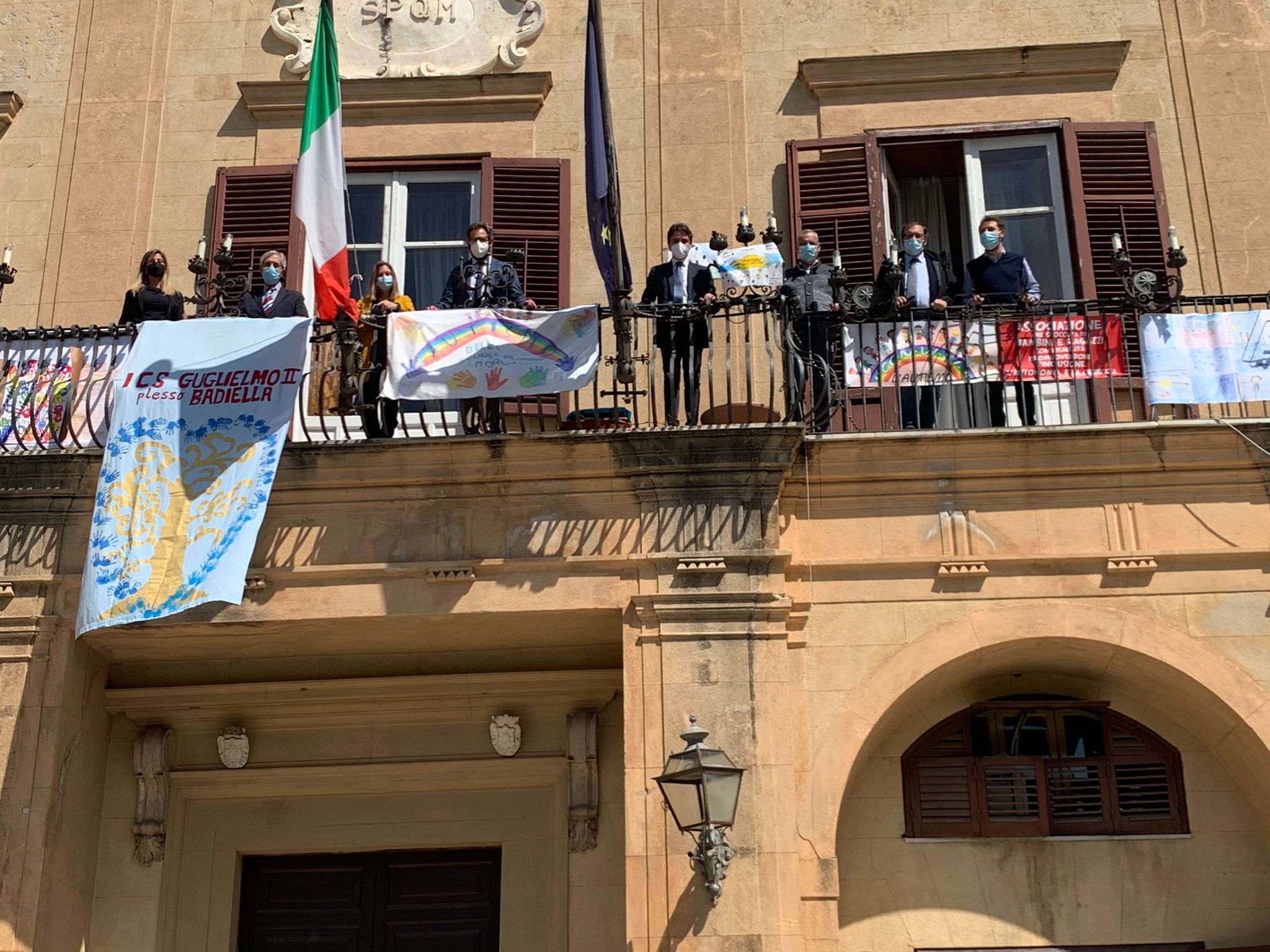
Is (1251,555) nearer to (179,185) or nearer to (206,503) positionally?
(206,503)

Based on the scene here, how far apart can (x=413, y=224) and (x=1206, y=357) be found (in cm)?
560

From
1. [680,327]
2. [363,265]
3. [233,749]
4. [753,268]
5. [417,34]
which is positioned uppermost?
[417,34]

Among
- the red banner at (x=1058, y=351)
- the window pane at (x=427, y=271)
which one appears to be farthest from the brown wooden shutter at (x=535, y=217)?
the red banner at (x=1058, y=351)

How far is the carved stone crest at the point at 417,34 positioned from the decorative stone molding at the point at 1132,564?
5860mm

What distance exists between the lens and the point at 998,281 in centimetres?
1098

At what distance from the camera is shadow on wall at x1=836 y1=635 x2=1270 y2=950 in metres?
9.86

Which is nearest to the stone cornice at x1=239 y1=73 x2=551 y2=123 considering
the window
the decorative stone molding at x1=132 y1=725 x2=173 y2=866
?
the window

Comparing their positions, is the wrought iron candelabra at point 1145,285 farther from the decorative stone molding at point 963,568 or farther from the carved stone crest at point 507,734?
the carved stone crest at point 507,734

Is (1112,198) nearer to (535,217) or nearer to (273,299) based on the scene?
(535,217)

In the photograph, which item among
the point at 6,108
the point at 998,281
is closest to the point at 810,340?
the point at 998,281

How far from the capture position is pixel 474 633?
10.4m

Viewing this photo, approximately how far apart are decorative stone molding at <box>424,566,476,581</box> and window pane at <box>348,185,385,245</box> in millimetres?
3402

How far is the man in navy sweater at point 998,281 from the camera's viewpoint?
34.8 ft

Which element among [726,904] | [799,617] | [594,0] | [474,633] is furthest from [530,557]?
[594,0]
